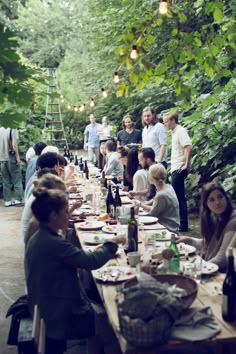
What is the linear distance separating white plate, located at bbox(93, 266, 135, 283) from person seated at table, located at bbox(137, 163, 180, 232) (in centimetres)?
167

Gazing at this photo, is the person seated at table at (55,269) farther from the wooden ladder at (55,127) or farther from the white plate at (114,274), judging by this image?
the wooden ladder at (55,127)

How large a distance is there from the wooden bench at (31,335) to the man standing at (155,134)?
4.45 m

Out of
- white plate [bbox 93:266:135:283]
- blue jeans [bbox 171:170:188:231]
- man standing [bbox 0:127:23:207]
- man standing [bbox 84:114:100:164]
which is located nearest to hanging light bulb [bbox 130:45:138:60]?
white plate [bbox 93:266:135:283]

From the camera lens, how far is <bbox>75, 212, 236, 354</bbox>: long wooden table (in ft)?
6.98

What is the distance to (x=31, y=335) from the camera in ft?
9.66

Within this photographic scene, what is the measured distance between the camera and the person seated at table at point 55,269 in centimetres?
279

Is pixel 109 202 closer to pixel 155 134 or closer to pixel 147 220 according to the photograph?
pixel 147 220

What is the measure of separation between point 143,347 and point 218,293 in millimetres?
708

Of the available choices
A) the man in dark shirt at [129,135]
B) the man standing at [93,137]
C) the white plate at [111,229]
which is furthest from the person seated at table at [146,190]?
the man standing at [93,137]

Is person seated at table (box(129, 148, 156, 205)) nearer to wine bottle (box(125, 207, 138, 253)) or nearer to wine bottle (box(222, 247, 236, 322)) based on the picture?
wine bottle (box(125, 207, 138, 253))

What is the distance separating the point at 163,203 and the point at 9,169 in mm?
5495

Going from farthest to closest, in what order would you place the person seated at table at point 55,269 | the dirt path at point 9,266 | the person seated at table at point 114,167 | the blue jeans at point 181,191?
1. the person seated at table at point 114,167
2. the blue jeans at point 181,191
3. the dirt path at point 9,266
4. the person seated at table at point 55,269

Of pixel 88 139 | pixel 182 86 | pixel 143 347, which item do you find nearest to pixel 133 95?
pixel 88 139

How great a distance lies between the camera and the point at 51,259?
9.17 feet
